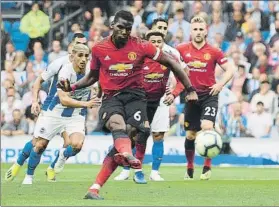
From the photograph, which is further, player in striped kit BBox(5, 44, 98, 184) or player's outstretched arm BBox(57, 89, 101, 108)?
player in striped kit BBox(5, 44, 98, 184)

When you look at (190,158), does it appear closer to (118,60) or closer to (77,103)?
(77,103)

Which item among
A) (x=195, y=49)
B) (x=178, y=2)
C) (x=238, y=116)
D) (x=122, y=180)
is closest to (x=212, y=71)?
(x=195, y=49)

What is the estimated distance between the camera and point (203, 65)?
56.5 ft

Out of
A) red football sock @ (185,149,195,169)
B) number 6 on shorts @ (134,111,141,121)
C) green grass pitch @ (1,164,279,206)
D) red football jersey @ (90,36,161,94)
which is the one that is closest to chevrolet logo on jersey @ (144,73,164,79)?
red football sock @ (185,149,195,169)

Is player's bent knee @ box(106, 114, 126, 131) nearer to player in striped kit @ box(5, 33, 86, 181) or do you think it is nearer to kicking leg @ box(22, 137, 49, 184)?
player in striped kit @ box(5, 33, 86, 181)

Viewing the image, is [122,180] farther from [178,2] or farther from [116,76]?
[178,2]

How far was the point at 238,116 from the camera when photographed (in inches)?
928

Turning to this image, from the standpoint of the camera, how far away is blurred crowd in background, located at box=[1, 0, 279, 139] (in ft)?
78.3

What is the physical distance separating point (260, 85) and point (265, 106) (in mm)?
579

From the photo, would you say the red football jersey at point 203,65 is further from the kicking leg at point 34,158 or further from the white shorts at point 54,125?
the kicking leg at point 34,158

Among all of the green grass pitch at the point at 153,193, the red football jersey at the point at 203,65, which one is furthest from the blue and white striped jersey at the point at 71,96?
the red football jersey at the point at 203,65

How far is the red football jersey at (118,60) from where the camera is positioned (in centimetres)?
1252

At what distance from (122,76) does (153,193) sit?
175 cm

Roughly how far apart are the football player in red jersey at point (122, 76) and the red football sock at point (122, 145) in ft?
0.46
